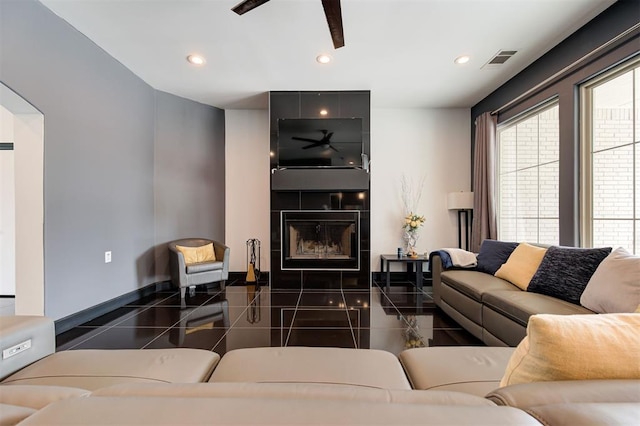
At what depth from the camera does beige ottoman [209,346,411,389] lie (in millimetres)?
976

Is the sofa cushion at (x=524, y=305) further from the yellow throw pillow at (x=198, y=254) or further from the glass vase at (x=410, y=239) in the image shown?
the yellow throw pillow at (x=198, y=254)

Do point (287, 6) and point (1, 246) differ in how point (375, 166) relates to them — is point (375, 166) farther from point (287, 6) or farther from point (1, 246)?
point (1, 246)

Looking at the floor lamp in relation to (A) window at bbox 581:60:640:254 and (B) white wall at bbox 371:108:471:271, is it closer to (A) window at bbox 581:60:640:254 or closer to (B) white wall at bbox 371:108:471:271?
(B) white wall at bbox 371:108:471:271

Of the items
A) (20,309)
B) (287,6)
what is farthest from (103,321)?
(287,6)

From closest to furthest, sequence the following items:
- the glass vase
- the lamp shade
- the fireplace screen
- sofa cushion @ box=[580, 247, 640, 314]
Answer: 1. sofa cushion @ box=[580, 247, 640, 314]
2. the fireplace screen
3. the lamp shade
4. the glass vase

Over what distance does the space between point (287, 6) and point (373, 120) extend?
251 cm

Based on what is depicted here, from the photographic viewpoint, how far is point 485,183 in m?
3.75

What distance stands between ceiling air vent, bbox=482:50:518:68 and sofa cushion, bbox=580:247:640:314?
227cm

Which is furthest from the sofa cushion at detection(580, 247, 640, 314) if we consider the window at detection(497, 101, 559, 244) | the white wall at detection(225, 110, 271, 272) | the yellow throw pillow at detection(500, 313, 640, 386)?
the white wall at detection(225, 110, 271, 272)

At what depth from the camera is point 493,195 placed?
3672 mm

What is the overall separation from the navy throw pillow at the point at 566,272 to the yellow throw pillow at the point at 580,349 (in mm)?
1553

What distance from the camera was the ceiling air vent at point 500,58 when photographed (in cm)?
288

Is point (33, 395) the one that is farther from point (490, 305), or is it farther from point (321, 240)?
point (321, 240)

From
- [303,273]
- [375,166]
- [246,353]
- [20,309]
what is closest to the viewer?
[246,353]
